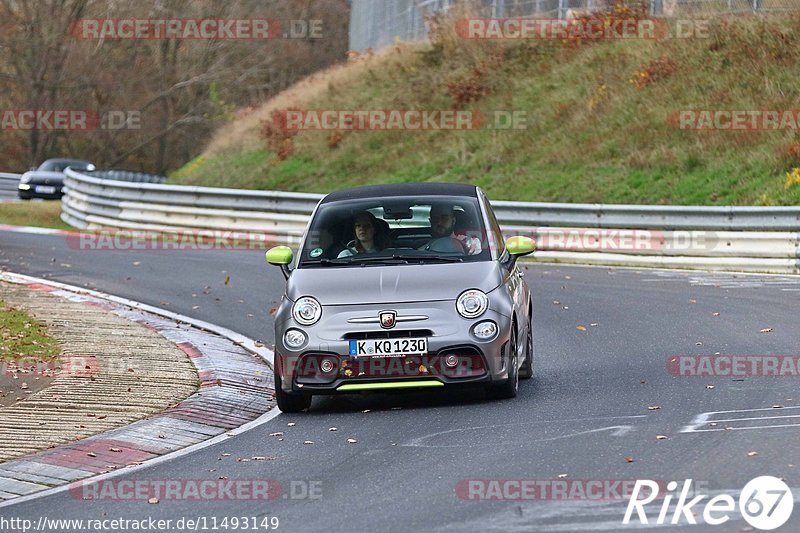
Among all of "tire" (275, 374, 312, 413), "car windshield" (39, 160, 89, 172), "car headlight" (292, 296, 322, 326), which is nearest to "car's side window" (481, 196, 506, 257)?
"car headlight" (292, 296, 322, 326)

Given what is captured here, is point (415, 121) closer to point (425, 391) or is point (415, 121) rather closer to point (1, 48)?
point (425, 391)

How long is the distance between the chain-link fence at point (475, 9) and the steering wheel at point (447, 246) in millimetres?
22472

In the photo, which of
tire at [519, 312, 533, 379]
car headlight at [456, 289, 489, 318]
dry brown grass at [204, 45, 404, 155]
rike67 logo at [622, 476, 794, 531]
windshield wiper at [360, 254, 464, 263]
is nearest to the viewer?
rike67 logo at [622, 476, 794, 531]

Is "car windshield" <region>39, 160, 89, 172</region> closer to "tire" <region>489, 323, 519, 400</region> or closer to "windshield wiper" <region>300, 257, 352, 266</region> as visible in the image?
"windshield wiper" <region>300, 257, 352, 266</region>

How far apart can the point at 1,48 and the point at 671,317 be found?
155ft

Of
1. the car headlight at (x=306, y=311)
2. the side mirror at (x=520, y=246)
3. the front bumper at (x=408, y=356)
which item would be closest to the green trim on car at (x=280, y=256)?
the car headlight at (x=306, y=311)

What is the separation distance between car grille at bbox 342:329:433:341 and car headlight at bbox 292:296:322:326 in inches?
12.0

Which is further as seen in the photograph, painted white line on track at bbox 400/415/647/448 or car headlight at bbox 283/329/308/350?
car headlight at bbox 283/329/308/350

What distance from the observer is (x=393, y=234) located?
37.7 ft

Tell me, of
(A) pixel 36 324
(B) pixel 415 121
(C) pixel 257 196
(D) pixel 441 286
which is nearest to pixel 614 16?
(B) pixel 415 121

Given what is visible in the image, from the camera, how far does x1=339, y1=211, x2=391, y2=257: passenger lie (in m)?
11.2

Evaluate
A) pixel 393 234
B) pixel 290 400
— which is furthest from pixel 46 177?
pixel 290 400

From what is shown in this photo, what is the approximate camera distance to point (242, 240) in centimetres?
2770

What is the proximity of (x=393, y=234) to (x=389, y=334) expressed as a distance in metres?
1.44
